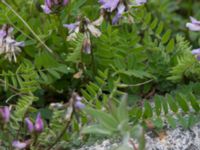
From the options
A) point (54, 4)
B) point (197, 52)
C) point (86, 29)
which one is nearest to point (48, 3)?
point (54, 4)

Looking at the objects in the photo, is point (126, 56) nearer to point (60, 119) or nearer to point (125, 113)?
point (60, 119)

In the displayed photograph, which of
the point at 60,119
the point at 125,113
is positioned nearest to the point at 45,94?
the point at 60,119

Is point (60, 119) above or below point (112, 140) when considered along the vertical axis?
above

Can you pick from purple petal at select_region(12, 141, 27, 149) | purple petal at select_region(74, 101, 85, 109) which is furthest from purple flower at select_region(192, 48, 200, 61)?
purple petal at select_region(12, 141, 27, 149)

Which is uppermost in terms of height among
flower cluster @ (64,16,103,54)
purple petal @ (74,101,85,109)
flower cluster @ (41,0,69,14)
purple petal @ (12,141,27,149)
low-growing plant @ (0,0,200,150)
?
flower cluster @ (41,0,69,14)

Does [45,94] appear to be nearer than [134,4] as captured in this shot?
No

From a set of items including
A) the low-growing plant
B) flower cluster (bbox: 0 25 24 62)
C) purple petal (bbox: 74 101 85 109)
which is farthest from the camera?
flower cluster (bbox: 0 25 24 62)

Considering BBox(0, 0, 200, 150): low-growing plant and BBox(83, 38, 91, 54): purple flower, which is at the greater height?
BBox(83, 38, 91, 54): purple flower

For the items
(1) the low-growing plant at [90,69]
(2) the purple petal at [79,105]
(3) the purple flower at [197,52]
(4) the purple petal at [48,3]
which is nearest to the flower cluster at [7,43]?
(1) the low-growing plant at [90,69]

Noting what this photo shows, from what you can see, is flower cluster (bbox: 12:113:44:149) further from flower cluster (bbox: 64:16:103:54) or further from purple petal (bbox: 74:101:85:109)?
flower cluster (bbox: 64:16:103:54)

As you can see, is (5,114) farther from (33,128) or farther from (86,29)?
(86,29)

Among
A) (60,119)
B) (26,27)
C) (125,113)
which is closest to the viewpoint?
(125,113)
